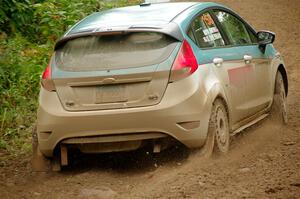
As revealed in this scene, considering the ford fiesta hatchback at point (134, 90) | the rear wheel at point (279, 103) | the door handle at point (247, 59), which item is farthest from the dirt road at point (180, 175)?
the door handle at point (247, 59)

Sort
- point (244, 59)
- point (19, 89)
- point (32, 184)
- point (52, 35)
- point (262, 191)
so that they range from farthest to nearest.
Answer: point (52, 35) → point (19, 89) → point (244, 59) → point (32, 184) → point (262, 191)

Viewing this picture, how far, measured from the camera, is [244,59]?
24.5 feet

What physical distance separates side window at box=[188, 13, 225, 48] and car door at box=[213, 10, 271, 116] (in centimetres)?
22

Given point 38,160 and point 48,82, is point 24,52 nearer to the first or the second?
point 38,160

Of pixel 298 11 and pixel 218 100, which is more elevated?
pixel 218 100

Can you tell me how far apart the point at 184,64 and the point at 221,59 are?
2.73 feet

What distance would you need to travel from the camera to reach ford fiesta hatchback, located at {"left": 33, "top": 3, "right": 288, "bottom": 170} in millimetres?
6004

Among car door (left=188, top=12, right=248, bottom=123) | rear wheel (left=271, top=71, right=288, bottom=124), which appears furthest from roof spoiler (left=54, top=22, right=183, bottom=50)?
rear wheel (left=271, top=71, right=288, bottom=124)

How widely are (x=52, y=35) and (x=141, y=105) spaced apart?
6422mm

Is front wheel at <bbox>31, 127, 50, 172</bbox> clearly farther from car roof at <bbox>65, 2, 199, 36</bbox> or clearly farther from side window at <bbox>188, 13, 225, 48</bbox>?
side window at <bbox>188, 13, 225, 48</bbox>

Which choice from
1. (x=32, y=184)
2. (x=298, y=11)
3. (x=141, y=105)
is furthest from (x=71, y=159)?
(x=298, y=11)

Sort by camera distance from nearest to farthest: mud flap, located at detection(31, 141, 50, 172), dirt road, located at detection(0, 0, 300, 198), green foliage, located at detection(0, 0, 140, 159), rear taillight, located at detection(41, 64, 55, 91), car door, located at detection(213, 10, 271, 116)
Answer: dirt road, located at detection(0, 0, 300, 198) → rear taillight, located at detection(41, 64, 55, 91) → mud flap, located at detection(31, 141, 50, 172) → car door, located at detection(213, 10, 271, 116) → green foliage, located at detection(0, 0, 140, 159)

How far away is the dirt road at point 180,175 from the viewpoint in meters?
5.41

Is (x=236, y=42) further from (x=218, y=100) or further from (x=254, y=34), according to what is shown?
(x=218, y=100)
